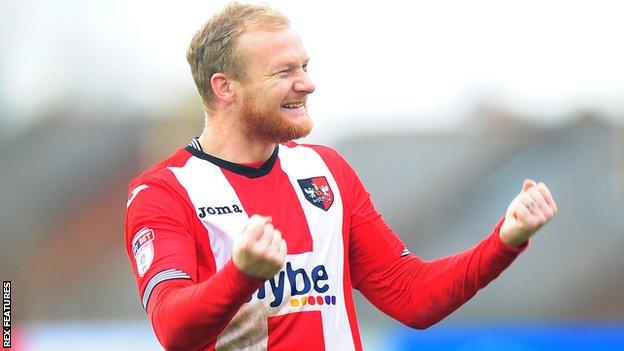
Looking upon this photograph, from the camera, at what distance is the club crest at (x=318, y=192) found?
2.66 m

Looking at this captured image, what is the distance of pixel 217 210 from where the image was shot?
255cm

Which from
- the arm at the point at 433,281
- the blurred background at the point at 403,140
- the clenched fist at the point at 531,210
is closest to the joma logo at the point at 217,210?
the arm at the point at 433,281

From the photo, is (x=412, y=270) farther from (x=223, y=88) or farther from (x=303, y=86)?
(x=223, y=88)

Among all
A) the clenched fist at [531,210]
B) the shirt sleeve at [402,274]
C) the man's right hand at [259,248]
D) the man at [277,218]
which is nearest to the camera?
the man's right hand at [259,248]

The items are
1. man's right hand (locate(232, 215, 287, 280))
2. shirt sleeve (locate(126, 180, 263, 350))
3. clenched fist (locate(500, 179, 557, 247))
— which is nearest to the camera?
man's right hand (locate(232, 215, 287, 280))

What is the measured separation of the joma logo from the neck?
15 cm

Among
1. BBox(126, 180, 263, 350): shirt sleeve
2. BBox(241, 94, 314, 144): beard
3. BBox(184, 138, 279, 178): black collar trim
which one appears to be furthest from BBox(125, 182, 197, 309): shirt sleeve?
BBox(241, 94, 314, 144): beard

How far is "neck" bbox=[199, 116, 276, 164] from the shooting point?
2672 mm

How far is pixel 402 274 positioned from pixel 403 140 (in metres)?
3.07

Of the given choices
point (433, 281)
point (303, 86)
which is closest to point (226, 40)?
point (303, 86)

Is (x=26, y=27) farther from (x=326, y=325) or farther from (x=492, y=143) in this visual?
(x=326, y=325)

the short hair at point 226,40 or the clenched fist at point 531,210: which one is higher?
the short hair at point 226,40

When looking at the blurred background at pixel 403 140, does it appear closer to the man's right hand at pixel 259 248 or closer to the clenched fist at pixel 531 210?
the clenched fist at pixel 531 210

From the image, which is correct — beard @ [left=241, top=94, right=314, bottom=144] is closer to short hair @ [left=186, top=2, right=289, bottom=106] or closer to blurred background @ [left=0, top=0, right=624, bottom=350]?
short hair @ [left=186, top=2, right=289, bottom=106]
